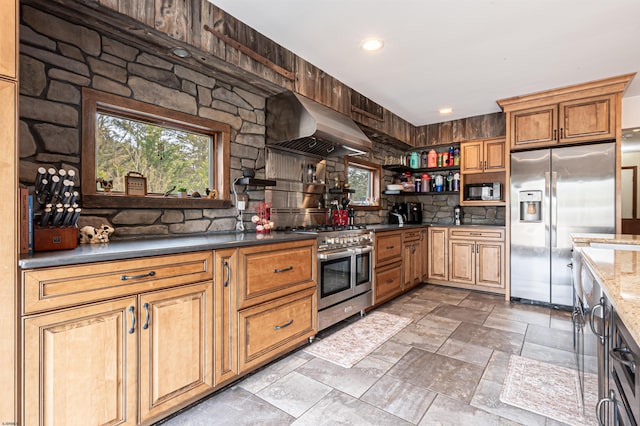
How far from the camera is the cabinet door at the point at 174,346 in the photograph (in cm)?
157

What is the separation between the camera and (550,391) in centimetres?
199

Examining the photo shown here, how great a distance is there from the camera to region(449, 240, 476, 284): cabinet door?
449 centimetres

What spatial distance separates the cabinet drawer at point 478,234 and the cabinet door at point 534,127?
3.79 feet

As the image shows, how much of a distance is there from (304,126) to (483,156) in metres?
3.15

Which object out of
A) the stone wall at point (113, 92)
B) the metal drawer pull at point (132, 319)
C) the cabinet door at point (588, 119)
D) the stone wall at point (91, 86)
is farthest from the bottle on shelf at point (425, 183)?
the metal drawer pull at point (132, 319)

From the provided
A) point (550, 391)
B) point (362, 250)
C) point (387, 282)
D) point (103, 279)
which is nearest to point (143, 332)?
point (103, 279)

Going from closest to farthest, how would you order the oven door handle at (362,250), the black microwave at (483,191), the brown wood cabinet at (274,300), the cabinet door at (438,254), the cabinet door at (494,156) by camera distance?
the brown wood cabinet at (274,300) → the oven door handle at (362,250) → the cabinet door at (494,156) → the black microwave at (483,191) → the cabinet door at (438,254)

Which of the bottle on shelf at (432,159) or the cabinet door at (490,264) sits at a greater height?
the bottle on shelf at (432,159)

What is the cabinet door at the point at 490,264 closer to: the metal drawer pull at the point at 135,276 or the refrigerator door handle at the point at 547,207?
the refrigerator door handle at the point at 547,207

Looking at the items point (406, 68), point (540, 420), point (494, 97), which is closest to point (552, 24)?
point (406, 68)

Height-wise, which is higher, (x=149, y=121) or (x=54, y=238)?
(x=149, y=121)

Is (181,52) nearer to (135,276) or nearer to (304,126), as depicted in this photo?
(304,126)

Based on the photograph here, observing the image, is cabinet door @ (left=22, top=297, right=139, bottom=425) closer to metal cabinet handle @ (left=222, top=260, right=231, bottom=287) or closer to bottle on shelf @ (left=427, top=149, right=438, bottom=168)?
A: metal cabinet handle @ (left=222, top=260, right=231, bottom=287)

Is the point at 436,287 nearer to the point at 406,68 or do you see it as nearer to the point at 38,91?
the point at 406,68
